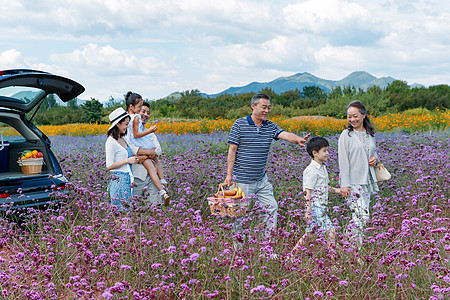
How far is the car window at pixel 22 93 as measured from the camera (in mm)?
6135

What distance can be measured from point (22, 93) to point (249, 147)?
3428mm

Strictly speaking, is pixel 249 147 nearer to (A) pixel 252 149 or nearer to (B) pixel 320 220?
(A) pixel 252 149

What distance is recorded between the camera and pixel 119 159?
19.3 feet

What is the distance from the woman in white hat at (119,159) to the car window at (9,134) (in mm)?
2100

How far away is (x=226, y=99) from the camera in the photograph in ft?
130

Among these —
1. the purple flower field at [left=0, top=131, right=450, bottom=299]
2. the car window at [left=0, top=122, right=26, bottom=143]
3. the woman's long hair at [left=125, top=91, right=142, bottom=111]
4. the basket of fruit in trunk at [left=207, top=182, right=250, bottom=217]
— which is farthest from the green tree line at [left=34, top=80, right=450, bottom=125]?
the purple flower field at [left=0, top=131, right=450, bottom=299]

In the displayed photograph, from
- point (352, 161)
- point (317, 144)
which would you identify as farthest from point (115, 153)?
point (352, 161)

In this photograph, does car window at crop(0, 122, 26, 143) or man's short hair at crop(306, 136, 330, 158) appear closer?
man's short hair at crop(306, 136, 330, 158)

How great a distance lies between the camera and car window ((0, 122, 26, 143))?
700cm

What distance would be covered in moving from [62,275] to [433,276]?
3.23m

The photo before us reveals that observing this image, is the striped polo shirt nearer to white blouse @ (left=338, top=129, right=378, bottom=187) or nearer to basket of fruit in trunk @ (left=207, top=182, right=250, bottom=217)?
basket of fruit in trunk @ (left=207, top=182, right=250, bottom=217)

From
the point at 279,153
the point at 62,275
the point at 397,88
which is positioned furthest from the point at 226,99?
the point at 62,275

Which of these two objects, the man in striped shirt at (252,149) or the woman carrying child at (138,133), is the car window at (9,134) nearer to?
the woman carrying child at (138,133)

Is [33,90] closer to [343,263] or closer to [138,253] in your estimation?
[138,253]
